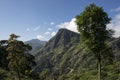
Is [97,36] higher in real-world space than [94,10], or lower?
lower

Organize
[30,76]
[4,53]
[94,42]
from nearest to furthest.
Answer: [94,42]
[30,76]
[4,53]

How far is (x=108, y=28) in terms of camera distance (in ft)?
141

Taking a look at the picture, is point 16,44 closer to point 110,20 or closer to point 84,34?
point 84,34

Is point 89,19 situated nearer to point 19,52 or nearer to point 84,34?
point 84,34

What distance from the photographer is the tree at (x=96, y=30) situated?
42.1 meters

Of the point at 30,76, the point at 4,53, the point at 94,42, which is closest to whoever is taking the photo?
the point at 94,42

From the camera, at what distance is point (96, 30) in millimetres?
42375

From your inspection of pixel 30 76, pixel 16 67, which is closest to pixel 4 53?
pixel 30 76

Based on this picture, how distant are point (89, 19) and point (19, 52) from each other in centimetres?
1473

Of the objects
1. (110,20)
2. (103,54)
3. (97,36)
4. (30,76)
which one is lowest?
(30,76)

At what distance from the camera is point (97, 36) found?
42062 millimetres

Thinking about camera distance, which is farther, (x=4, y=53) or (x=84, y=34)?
(x=4, y=53)

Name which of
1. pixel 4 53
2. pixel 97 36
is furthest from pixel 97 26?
pixel 4 53

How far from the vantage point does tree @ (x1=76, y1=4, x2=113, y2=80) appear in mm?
42125
